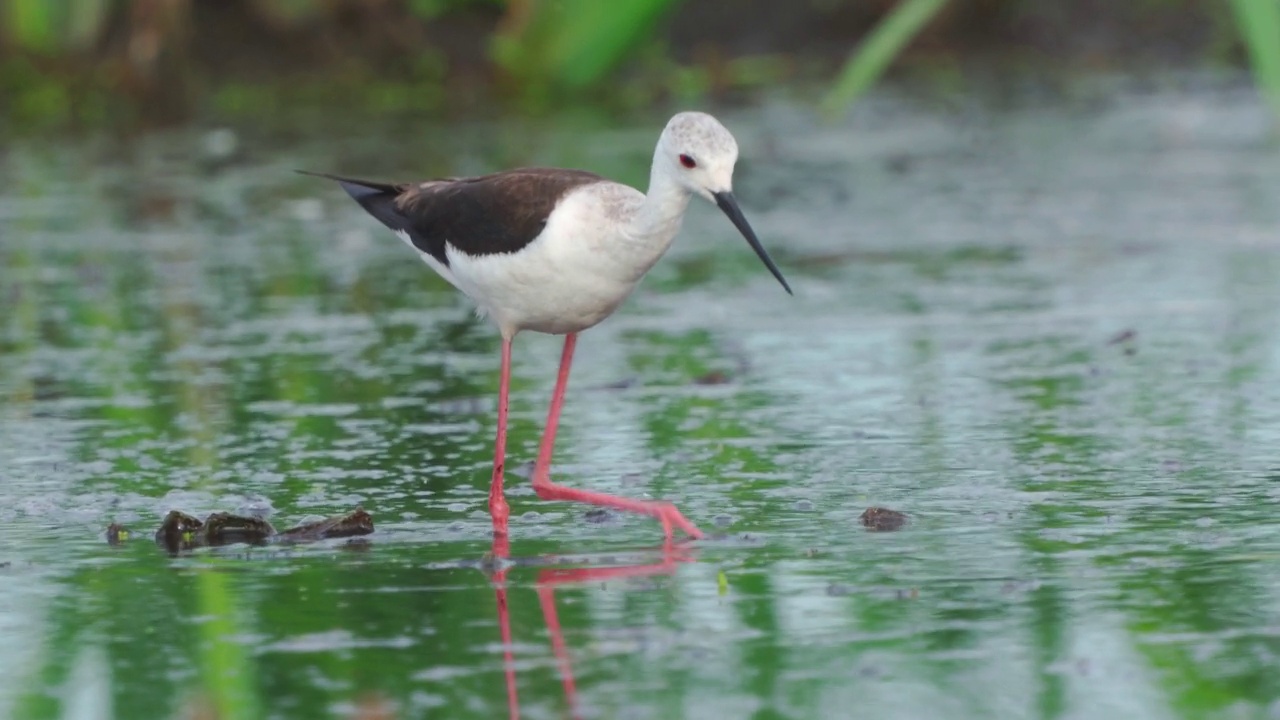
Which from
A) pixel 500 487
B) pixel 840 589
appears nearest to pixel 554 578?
pixel 840 589

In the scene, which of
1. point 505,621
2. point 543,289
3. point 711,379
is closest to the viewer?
point 505,621

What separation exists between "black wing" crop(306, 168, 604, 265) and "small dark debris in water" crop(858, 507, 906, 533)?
1192mm

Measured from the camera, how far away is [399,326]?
401 inches

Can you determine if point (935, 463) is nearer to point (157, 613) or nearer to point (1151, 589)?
point (1151, 589)

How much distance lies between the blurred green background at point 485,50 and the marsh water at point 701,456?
4.32m

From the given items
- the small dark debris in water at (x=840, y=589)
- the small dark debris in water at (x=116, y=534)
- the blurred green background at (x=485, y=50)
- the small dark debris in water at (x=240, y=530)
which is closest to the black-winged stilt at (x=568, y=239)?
the small dark debris in water at (x=240, y=530)

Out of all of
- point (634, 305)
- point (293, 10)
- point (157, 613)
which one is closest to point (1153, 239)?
point (634, 305)

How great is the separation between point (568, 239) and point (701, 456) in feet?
3.53

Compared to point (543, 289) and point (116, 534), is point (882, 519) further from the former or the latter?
point (116, 534)

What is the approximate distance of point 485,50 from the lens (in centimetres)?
2109

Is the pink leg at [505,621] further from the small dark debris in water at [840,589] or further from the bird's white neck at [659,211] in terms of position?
the bird's white neck at [659,211]

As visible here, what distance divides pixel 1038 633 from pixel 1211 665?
0.40 meters

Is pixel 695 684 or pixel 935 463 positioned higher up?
pixel 935 463

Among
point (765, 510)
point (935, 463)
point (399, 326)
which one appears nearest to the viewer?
point (765, 510)
